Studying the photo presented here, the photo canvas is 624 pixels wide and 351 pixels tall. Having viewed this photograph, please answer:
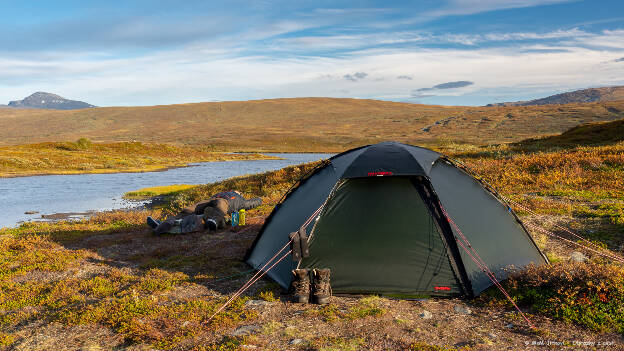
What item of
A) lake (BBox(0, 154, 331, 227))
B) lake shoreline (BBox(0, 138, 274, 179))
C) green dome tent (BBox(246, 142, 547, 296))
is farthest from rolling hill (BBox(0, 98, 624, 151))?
green dome tent (BBox(246, 142, 547, 296))

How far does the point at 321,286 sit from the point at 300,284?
0.43 meters

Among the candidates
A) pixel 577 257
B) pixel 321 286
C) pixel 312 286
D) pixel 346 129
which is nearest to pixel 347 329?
pixel 321 286

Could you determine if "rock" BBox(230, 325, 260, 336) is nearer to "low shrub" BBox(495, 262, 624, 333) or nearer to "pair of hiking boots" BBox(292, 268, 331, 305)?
"pair of hiking boots" BBox(292, 268, 331, 305)

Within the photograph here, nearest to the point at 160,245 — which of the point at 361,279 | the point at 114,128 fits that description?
the point at 361,279

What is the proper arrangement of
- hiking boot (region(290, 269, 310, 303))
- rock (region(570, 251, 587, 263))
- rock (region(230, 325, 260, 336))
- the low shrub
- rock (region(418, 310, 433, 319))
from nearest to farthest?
the low shrub → rock (region(230, 325, 260, 336)) → rock (region(418, 310, 433, 319)) → hiking boot (region(290, 269, 310, 303)) → rock (region(570, 251, 587, 263))

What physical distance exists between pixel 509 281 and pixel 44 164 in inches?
2469

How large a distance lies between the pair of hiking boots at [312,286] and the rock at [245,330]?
3.96 feet

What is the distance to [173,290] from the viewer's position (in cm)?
892

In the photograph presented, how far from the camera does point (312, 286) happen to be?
26.5ft

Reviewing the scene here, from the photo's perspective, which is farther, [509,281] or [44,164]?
[44,164]

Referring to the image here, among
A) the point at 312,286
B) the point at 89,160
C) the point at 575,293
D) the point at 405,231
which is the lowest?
the point at 312,286

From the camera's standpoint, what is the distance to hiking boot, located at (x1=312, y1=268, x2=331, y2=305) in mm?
7770

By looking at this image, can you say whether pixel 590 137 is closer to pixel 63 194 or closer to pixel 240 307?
pixel 240 307

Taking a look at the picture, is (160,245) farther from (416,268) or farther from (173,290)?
(416,268)
